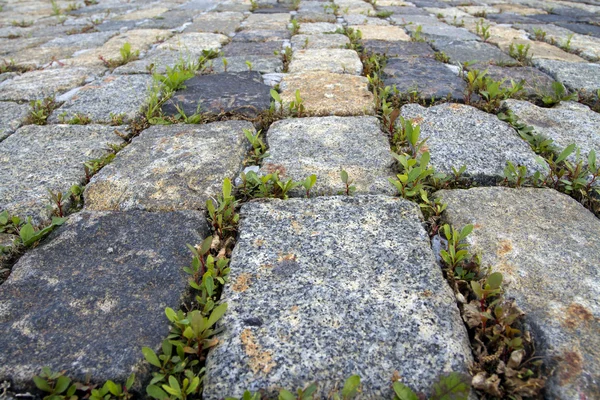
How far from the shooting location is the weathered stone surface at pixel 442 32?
374 centimetres

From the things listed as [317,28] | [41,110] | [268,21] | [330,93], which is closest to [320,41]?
[317,28]

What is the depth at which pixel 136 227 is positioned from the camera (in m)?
1.40

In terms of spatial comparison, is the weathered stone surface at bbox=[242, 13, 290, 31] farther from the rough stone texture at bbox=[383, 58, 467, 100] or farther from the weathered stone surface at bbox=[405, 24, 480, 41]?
the rough stone texture at bbox=[383, 58, 467, 100]

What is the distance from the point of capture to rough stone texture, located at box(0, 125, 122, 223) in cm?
154

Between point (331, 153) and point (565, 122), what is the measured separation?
1.28 metres

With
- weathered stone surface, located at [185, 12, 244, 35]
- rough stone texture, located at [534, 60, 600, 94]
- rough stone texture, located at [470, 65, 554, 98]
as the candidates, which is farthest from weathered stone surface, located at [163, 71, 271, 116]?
rough stone texture, located at [534, 60, 600, 94]

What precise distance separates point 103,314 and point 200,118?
4.29 feet

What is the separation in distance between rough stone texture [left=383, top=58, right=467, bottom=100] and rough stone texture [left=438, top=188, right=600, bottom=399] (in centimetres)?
103

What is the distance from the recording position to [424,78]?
2613 mm

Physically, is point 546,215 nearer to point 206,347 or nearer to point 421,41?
point 206,347

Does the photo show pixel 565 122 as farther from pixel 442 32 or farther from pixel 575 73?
pixel 442 32

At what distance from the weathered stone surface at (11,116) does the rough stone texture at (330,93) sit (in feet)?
4.86

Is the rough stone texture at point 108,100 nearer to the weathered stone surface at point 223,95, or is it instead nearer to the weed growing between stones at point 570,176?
the weathered stone surface at point 223,95

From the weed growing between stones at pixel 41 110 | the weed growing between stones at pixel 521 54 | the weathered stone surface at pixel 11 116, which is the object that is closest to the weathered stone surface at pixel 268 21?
the weed growing between stones at pixel 521 54
